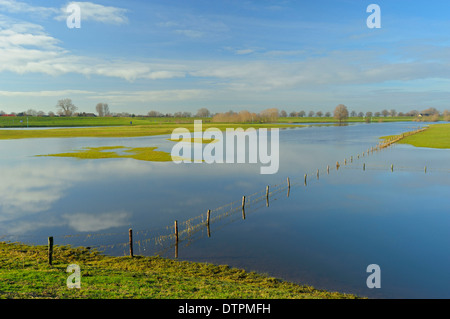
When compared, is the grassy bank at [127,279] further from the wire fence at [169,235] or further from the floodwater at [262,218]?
the floodwater at [262,218]

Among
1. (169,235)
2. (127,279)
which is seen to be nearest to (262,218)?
(169,235)

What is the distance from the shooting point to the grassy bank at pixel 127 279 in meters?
15.8

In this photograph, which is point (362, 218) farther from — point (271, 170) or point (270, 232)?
point (271, 170)

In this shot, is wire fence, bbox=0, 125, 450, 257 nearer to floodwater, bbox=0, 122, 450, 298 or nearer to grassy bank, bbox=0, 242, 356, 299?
floodwater, bbox=0, 122, 450, 298

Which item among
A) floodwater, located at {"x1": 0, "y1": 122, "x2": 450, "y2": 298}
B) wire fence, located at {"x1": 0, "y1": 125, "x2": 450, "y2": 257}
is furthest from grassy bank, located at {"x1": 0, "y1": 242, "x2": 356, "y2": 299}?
floodwater, located at {"x1": 0, "y1": 122, "x2": 450, "y2": 298}

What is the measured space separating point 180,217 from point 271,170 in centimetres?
3184

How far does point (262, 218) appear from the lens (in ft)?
114

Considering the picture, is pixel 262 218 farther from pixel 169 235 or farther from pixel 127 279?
pixel 127 279

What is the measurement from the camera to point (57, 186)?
152ft

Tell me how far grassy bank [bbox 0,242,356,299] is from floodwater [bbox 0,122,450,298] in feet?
5.89

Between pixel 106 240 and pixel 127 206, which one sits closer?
pixel 106 240

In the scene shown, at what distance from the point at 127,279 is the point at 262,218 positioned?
62.6 ft
